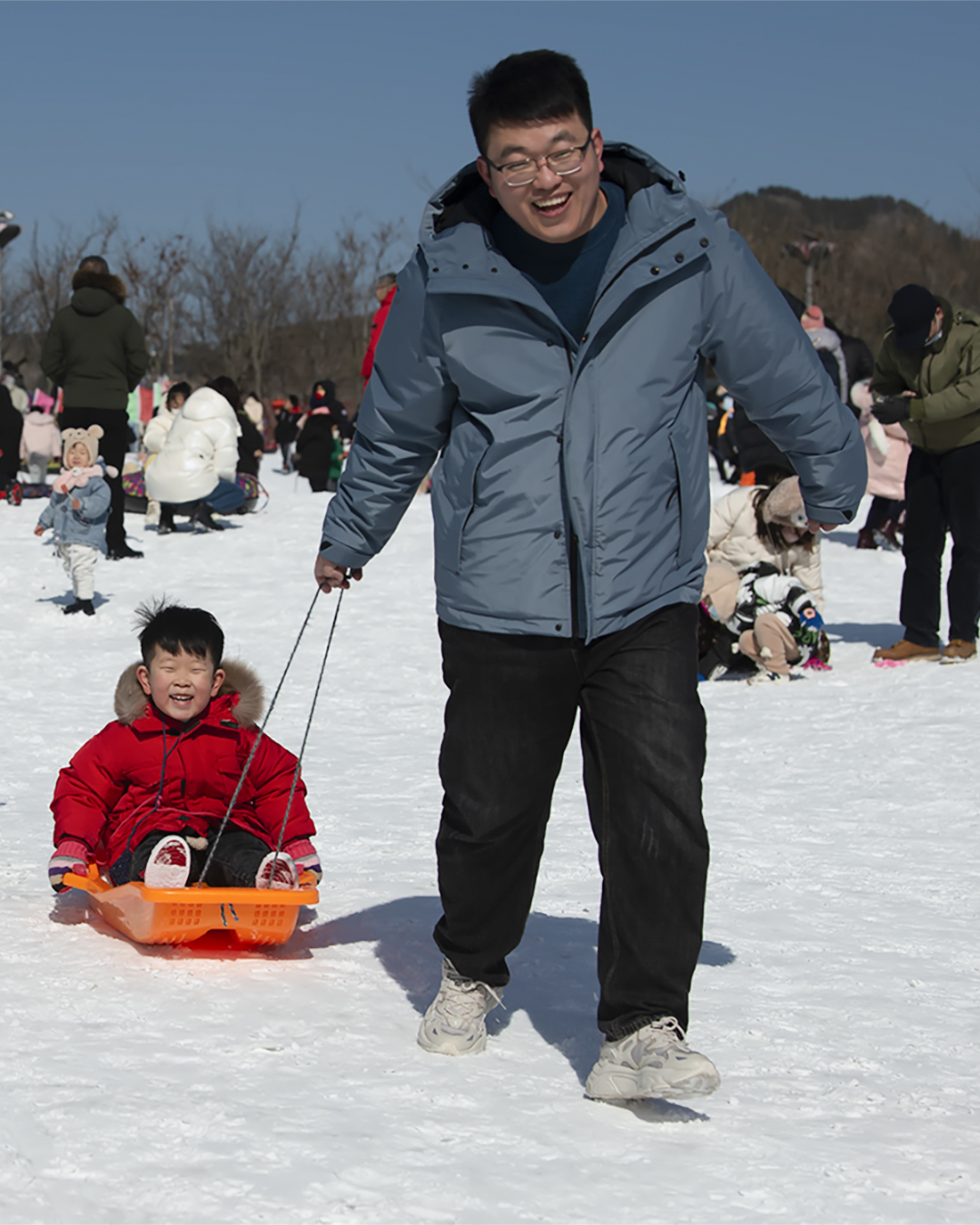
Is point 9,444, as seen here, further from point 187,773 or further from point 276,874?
point 276,874

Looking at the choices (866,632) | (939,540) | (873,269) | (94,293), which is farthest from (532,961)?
Answer: (873,269)

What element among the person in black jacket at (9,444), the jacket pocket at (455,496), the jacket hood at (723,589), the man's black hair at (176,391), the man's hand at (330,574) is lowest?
the jacket hood at (723,589)

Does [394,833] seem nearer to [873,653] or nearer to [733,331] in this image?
[733,331]

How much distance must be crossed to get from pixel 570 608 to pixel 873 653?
19.7 ft

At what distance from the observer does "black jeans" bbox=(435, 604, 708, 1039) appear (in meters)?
A: 2.48

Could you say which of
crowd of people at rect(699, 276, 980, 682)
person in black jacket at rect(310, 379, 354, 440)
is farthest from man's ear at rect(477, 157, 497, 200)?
person in black jacket at rect(310, 379, 354, 440)

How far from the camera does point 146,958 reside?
3.13 metres

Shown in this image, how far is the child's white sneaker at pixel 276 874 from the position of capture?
127 inches

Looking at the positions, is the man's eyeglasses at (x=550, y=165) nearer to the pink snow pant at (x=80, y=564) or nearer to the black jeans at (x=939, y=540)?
the black jeans at (x=939, y=540)

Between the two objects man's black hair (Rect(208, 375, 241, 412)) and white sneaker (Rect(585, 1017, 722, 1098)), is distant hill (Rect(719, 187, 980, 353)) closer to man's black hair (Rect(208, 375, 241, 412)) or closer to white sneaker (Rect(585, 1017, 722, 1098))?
man's black hair (Rect(208, 375, 241, 412))

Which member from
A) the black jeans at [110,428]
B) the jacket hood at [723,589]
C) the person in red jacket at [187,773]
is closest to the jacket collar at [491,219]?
the person in red jacket at [187,773]

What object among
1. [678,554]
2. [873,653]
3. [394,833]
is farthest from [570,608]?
Result: [873,653]

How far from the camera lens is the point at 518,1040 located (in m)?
2.80

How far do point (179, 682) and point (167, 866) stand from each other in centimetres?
47
